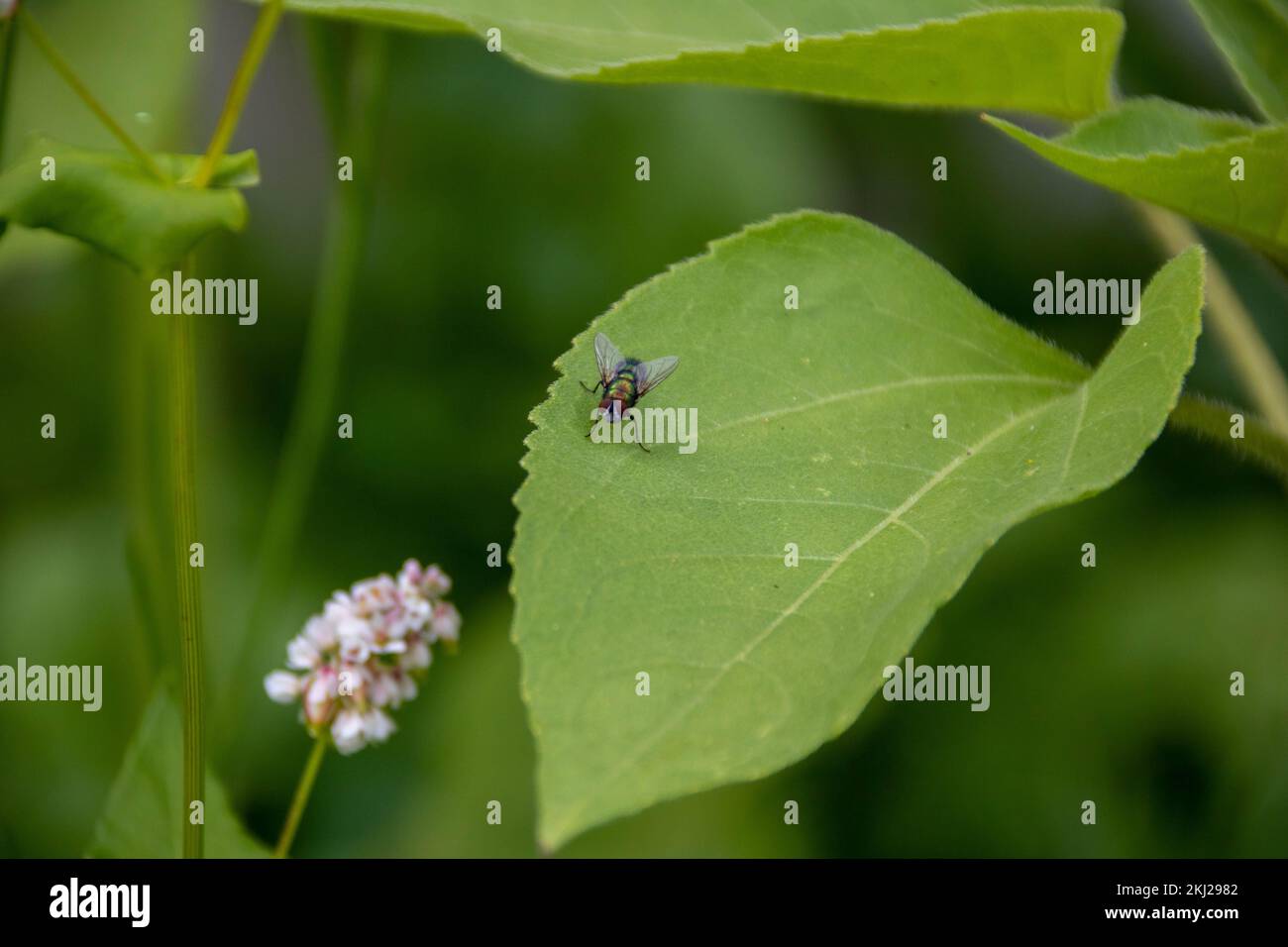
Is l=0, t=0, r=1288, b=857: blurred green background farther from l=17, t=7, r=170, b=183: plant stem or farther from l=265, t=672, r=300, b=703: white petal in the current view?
l=17, t=7, r=170, b=183: plant stem

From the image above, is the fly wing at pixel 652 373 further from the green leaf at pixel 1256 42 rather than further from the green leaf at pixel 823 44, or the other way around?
the green leaf at pixel 1256 42

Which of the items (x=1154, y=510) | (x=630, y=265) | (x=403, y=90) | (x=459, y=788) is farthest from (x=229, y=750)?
(x=1154, y=510)

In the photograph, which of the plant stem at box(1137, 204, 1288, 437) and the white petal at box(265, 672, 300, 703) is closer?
the white petal at box(265, 672, 300, 703)

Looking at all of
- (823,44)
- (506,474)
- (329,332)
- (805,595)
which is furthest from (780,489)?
(506,474)

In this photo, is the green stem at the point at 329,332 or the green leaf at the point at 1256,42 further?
the green stem at the point at 329,332

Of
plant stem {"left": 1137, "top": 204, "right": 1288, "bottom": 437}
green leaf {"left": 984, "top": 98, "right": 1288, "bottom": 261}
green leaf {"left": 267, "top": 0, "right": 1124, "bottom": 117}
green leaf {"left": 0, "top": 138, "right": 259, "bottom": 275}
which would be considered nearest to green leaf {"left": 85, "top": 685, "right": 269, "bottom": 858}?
green leaf {"left": 0, "top": 138, "right": 259, "bottom": 275}

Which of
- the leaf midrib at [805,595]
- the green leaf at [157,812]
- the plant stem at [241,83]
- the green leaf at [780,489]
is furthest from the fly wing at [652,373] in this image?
the green leaf at [157,812]

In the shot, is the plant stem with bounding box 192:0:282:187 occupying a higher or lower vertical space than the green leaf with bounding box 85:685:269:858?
higher
